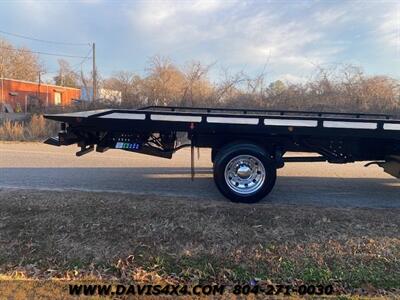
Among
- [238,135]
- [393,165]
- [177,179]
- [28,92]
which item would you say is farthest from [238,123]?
[28,92]

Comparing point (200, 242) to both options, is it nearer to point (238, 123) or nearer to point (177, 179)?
point (238, 123)

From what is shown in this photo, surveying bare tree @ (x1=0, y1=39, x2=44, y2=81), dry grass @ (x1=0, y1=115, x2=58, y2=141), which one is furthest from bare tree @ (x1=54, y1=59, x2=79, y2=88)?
dry grass @ (x1=0, y1=115, x2=58, y2=141)

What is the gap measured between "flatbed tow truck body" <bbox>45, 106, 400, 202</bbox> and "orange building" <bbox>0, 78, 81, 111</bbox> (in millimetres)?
35518

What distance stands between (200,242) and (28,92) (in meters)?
47.7

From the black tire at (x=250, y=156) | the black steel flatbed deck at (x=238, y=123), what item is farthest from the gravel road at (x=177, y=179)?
the black steel flatbed deck at (x=238, y=123)

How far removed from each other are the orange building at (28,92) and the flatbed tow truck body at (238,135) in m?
35.5

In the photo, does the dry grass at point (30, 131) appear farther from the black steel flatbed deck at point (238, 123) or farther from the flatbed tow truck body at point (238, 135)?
the black steel flatbed deck at point (238, 123)

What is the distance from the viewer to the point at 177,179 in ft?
24.2

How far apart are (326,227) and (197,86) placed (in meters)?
21.5

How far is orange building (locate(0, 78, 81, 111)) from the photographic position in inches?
1640

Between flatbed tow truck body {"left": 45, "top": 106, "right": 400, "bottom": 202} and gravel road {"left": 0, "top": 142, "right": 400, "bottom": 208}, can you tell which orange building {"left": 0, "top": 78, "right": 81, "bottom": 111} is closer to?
gravel road {"left": 0, "top": 142, "right": 400, "bottom": 208}

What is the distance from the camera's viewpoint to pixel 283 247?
12.9ft

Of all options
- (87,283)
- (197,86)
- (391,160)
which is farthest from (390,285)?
(197,86)

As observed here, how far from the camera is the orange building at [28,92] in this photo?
137 feet
